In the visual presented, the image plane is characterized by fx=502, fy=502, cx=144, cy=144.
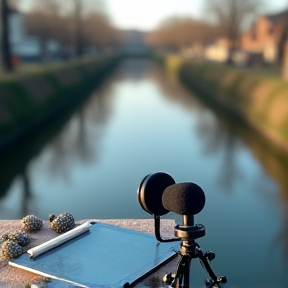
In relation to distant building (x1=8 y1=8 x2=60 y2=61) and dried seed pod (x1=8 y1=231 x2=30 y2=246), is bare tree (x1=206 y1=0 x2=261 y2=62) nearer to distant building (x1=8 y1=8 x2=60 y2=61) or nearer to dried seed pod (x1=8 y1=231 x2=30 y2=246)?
distant building (x1=8 y1=8 x2=60 y2=61)

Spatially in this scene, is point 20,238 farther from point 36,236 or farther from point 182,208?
point 182,208

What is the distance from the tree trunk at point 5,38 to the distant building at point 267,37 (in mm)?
23671

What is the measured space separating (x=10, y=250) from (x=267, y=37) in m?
47.7

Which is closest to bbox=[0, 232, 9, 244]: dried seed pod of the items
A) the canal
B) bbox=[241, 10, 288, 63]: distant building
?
the canal

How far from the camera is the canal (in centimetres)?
675

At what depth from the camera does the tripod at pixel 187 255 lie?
6.63 feet

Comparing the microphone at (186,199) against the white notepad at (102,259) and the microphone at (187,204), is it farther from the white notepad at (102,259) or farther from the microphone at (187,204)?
the white notepad at (102,259)

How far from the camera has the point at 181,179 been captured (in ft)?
33.4

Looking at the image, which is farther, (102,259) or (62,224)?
(62,224)

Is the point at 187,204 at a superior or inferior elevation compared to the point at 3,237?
superior

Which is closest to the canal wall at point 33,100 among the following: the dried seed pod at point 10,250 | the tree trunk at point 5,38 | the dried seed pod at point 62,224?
the tree trunk at point 5,38

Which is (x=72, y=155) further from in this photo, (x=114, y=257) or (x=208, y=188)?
(x=114, y=257)

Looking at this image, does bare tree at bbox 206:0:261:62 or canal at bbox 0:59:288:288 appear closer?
canal at bbox 0:59:288:288

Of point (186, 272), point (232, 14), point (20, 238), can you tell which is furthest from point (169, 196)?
point (232, 14)
